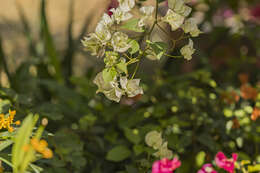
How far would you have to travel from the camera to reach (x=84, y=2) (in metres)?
2.49

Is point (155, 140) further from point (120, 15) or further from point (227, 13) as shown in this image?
point (227, 13)

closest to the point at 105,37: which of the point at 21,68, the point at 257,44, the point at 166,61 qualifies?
the point at 21,68

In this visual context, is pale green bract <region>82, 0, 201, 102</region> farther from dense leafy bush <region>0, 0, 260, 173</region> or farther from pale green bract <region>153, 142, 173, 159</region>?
pale green bract <region>153, 142, 173, 159</region>

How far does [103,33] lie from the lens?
663mm

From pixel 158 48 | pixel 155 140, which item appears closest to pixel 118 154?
pixel 155 140

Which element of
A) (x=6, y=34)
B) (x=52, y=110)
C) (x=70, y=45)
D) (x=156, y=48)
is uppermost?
(x=156, y=48)

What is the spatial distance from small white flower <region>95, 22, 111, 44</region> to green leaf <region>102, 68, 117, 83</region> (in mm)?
63

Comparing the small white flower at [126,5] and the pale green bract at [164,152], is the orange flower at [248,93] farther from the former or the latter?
the small white flower at [126,5]

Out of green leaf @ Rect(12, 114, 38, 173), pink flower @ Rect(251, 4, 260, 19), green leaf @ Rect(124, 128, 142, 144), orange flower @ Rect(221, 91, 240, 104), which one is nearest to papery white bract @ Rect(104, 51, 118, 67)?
green leaf @ Rect(12, 114, 38, 173)

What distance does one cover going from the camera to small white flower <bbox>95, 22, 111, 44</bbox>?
0.66 m

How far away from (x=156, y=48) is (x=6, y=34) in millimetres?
1844

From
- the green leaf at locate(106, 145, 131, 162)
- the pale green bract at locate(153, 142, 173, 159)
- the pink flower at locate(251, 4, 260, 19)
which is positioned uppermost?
the pale green bract at locate(153, 142, 173, 159)

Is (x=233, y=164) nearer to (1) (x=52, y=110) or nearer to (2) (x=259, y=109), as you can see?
(2) (x=259, y=109)

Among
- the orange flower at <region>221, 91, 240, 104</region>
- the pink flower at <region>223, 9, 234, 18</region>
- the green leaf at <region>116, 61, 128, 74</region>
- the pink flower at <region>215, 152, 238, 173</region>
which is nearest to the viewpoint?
the green leaf at <region>116, 61, 128, 74</region>
